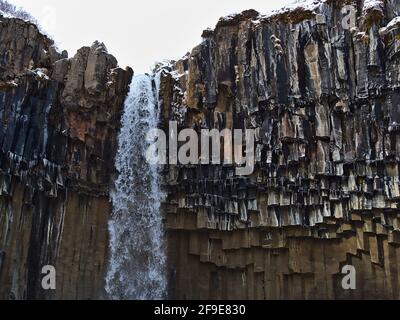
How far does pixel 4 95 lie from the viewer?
77.0 feet

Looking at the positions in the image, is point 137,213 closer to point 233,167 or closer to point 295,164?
point 233,167

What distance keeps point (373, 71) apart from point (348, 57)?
1.46m

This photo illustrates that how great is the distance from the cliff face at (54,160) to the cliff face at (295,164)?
3.20 m

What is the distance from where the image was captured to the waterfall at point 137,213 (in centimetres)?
2562

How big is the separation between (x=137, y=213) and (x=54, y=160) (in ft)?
15.3

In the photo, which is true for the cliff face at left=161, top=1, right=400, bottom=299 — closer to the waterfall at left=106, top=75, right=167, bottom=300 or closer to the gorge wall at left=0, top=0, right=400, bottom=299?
the gorge wall at left=0, top=0, right=400, bottom=299

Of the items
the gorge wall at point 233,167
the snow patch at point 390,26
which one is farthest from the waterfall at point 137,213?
the snow patch at point 390,26

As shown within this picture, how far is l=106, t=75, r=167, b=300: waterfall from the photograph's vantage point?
84.1 ft

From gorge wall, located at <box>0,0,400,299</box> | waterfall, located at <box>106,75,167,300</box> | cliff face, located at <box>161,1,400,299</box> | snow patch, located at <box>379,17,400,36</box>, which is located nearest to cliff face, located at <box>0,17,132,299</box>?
gorge wall, located at <box>0,0,400,299</box>

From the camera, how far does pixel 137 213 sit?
26734mm

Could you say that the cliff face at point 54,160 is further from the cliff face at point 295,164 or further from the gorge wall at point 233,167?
the cliff face at point 295,164

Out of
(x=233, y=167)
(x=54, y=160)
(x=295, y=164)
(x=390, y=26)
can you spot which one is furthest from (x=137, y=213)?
(x=390, y=26)

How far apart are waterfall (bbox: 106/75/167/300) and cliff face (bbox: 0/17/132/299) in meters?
0.59
